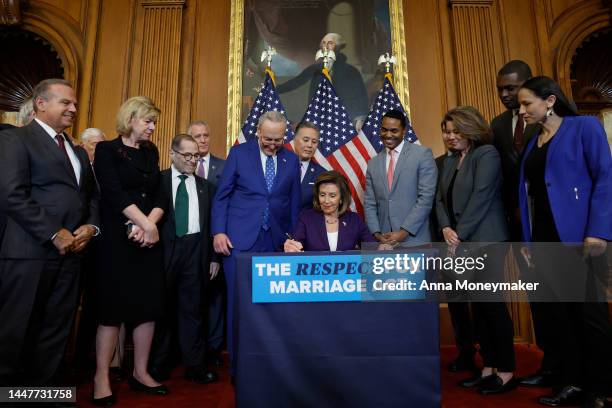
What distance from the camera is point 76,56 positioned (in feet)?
18.3

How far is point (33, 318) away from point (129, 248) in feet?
2.02

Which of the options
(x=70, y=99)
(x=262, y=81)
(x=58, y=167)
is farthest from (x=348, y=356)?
(x=262, y=81)

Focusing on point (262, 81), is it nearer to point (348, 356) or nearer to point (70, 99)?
point (70, 99)

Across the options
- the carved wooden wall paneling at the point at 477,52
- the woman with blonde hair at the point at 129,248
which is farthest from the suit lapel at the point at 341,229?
the carved wooden wall paneling at the point at 477,52

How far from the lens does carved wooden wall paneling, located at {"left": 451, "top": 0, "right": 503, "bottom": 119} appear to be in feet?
18.0

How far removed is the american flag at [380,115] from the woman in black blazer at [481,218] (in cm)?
163

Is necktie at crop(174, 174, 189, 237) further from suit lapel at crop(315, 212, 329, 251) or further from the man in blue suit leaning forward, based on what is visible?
suit lapel at crop(315, 212, 329, 251)

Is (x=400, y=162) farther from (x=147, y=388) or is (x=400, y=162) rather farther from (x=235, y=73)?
(x=235, y=73)

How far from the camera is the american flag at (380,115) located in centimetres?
490

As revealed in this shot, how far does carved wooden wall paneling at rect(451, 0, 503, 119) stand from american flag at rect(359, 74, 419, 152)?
37.6 inches

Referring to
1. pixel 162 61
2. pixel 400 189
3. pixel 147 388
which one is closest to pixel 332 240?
pixel 400 189

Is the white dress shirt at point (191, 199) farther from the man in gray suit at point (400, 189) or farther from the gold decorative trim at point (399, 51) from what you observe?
the gold decorative trim at point (399, 51)

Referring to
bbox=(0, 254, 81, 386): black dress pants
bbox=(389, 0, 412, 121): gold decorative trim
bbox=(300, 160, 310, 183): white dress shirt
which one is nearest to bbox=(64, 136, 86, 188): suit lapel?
bbox=(0, 254, 81, 386): black dress pants

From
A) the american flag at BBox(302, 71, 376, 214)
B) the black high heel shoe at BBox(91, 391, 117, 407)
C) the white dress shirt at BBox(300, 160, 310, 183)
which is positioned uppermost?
the american flag at BBox(302, 71, 376, 214)
